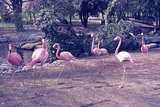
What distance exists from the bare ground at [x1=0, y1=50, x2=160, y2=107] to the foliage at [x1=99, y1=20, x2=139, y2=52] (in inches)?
117

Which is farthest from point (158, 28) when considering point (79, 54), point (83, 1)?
point (79, 54)

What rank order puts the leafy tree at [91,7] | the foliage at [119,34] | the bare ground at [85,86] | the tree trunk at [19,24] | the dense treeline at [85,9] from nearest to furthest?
1. the bare ground at [85,86]
2. the foliage at [119,34]
3. the dense treeline at [85,9]
4. the tree trunk at [19,24]
5. the leafy tree at [91,7]

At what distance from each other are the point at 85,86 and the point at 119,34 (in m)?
7.25

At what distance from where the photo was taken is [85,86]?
365 inches

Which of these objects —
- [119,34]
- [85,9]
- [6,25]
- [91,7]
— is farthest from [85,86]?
[6,25]

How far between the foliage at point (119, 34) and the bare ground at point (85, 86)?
2974 millimetres

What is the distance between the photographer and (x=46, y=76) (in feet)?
35.3

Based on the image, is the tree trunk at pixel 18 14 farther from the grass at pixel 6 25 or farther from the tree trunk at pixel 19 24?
the grass at pixel 6 25

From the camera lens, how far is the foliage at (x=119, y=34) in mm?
15773

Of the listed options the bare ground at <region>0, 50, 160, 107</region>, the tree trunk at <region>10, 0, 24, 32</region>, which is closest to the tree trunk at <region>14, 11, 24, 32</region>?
the tree trunk at <region>10, 0, 24, 32</region>

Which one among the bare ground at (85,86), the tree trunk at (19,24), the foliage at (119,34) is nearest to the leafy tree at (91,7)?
the tree trunk at (19,24)

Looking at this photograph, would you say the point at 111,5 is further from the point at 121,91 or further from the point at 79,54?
the point at 121,91

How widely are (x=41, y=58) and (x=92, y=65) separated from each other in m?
2.62

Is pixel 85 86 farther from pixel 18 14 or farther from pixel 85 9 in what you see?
pixel 18 14
